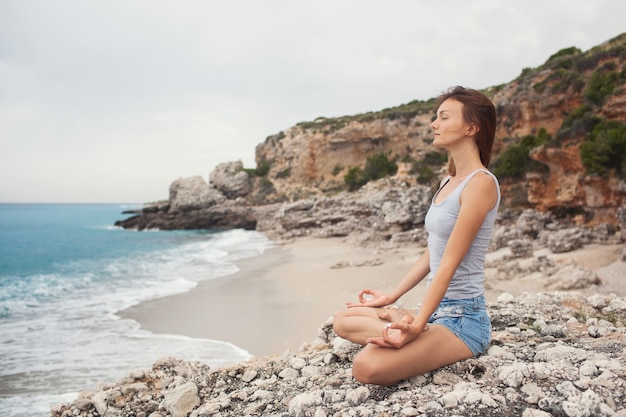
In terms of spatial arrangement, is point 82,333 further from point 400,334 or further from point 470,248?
point 470,248

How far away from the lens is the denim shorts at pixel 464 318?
2736mm

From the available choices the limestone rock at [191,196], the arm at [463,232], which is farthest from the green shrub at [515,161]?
the limestone rock at [191,196]

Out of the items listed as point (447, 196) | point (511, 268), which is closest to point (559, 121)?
point (511, 268)

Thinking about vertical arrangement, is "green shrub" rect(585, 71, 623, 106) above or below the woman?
above

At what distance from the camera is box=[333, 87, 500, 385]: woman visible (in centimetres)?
253

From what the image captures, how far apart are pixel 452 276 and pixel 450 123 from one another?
1016mm

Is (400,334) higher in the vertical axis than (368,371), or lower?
higher

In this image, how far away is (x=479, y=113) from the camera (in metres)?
2.79

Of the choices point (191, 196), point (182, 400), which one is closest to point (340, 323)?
point (182, 400)

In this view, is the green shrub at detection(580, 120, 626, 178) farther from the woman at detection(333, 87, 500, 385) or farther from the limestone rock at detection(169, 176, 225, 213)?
Result: the limestone rock at detection(169, 176, 225, 213)

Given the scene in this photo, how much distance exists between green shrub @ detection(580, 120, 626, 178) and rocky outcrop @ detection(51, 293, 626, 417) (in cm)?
1269

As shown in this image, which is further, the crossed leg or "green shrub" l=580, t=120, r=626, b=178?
"green shrub" l=580, t=120, r=626, b=178

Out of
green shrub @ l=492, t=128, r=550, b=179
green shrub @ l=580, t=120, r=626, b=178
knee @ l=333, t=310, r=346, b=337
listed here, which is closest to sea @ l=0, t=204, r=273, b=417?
knee @ l=333, t=310, r=346, b=337

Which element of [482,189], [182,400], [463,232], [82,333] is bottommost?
[82,333]
